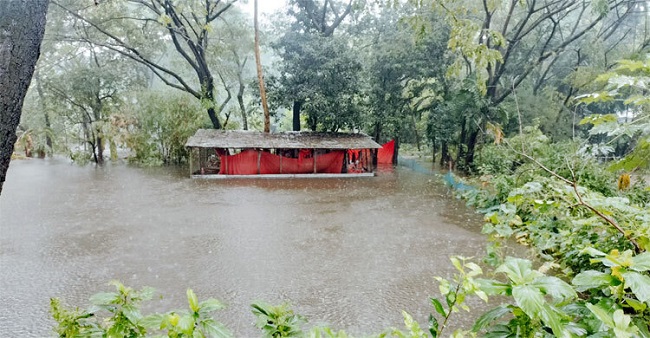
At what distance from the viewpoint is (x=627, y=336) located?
3.79ft

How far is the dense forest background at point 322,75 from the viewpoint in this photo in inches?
685

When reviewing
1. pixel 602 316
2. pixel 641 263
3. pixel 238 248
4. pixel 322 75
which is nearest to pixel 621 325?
pixel 602 316

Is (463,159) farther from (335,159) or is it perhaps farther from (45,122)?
(45,122)

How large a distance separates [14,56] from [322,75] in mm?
16716

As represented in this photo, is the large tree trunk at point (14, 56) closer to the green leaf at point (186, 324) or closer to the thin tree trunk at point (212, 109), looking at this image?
the green leaf at point (186, 324)

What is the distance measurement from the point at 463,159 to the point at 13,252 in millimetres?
19040

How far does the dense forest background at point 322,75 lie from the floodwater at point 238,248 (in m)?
6.40

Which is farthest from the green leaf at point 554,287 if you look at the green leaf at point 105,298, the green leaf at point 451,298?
the green leaf at point 105,298

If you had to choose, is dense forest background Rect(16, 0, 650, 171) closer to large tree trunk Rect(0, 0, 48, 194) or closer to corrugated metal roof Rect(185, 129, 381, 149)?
corrugated metal roof Rect(185, 129, 381, 149)

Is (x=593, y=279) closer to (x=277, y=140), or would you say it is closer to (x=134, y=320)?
(x=134, y=320)

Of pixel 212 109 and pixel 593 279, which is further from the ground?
pixel 212 109

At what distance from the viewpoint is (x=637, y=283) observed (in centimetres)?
123

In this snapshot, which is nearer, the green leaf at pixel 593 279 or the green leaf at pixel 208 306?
the green leaf at pixel 593 279

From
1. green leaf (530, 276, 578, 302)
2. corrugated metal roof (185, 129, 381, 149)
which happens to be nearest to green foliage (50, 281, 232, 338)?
green leaf (530, 276, 578, 302)
